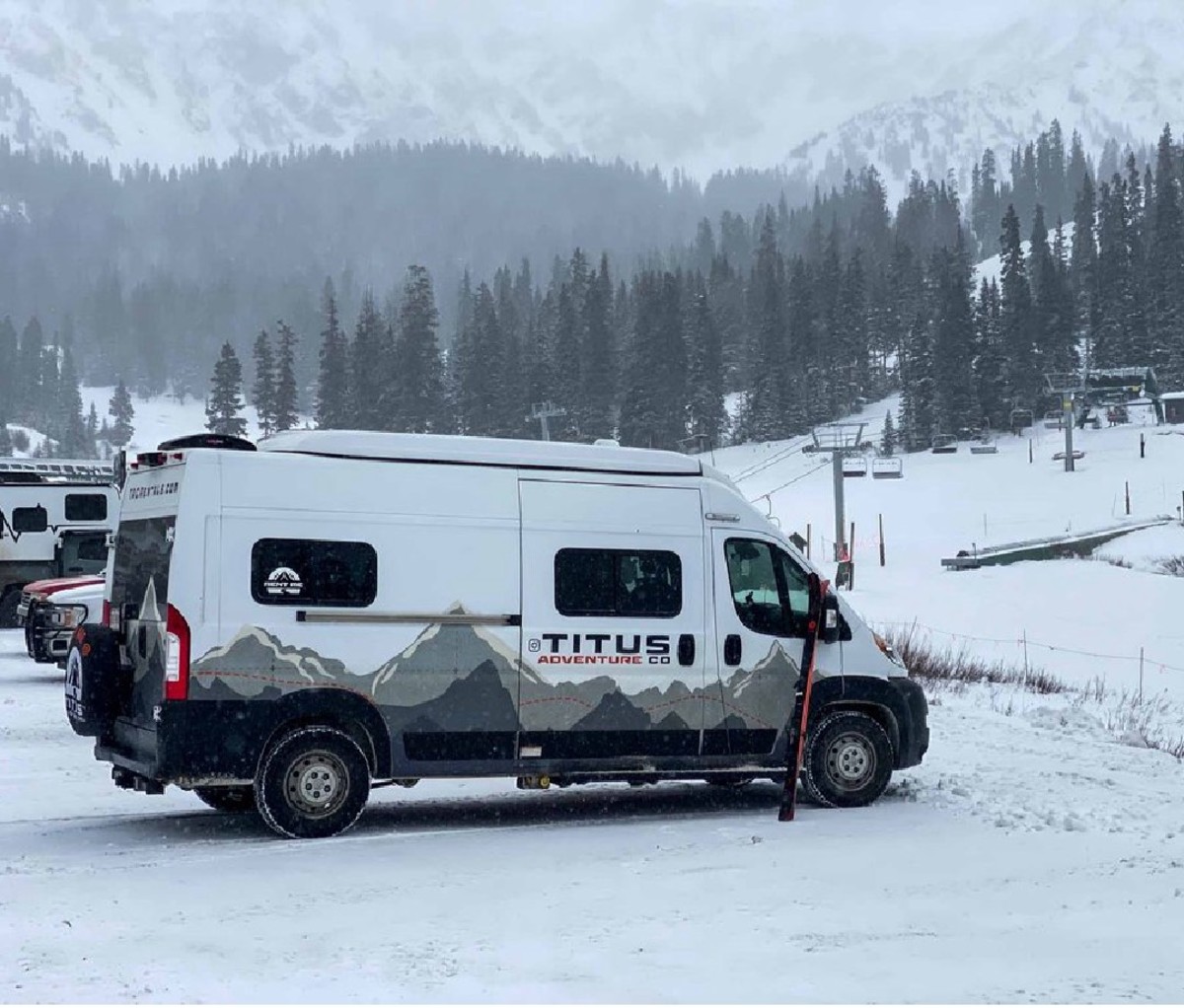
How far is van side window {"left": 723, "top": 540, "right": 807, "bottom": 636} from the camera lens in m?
11.8

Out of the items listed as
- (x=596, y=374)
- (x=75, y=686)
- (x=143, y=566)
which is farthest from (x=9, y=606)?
(x=596, y=374)

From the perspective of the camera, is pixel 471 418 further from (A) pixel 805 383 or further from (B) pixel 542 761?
(B) pixel 542 761

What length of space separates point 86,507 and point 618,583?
2100 cm

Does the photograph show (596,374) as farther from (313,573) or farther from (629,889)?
(629,889)

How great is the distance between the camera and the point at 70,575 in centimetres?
2725

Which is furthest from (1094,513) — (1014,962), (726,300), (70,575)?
(726,300)

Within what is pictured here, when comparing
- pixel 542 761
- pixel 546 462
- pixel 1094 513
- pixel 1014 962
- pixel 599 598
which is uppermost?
pixel 1094 513

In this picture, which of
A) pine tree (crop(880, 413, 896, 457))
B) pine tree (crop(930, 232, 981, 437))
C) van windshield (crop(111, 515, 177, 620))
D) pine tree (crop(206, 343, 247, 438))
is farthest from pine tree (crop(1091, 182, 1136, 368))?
van windshield (crop(111, 515, 177, 620))

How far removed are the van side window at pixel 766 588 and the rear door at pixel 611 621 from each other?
33cm

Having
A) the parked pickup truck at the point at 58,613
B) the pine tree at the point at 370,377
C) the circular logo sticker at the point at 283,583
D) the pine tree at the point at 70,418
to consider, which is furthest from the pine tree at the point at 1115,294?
the circular logo sticker at the point at 283,583

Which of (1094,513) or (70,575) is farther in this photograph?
(1094,513)

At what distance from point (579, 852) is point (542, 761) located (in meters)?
1.21

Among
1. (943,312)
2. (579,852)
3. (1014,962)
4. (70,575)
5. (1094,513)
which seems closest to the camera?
(1014,962)

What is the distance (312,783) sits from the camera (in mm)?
10477
